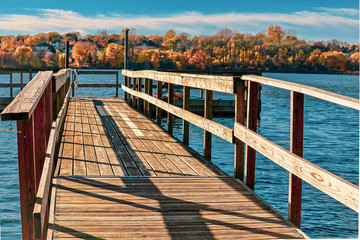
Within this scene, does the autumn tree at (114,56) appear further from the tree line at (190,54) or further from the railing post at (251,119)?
the railing post at (251,119)

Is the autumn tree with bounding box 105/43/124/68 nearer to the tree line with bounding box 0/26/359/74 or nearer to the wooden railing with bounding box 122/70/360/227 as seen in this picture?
the tree line with bounding box 0/26/359/74

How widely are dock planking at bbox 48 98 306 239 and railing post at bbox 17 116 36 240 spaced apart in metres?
0.60

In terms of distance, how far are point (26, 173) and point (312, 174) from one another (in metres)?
2.22

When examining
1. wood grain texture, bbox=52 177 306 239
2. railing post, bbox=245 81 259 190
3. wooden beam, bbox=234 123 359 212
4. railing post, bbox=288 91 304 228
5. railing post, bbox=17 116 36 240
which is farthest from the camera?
railing post, bbox=245 81 259 190

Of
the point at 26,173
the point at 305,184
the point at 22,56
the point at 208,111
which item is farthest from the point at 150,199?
the point at 22,56

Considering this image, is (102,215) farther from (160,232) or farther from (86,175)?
(86,175)

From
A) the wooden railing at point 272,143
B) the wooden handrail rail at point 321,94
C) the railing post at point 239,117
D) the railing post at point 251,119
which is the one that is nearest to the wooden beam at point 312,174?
the wooden railing at point 272,143

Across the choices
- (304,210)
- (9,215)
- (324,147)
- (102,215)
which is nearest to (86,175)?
(102,215)

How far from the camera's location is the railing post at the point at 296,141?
4.35 metres

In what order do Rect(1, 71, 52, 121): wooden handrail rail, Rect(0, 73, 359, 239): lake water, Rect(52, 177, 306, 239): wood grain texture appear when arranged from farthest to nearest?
Rect(0, 73, 359, 239): lake water
Rect(52, 177, 306, 239): wood grain texture
Rect(1, 71, 52, 121): wooden handrail rail

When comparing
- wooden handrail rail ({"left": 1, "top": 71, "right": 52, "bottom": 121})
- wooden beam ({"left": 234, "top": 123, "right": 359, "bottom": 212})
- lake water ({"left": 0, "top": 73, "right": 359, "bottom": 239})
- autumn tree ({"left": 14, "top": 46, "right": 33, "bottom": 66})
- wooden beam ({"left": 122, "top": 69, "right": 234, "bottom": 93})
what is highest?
Answer: autumn tree ({"left": 14, "top": 46, "right": 33, "bottom": 66})

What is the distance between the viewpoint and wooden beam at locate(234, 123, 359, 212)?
3279mm

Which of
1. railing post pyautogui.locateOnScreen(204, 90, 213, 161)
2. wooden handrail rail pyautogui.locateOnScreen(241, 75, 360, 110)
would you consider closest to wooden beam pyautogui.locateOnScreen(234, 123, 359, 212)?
wooden handrail rail pyautogui.locateOnScreen(241, 75, 360, 110)

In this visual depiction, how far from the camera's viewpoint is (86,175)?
5820mm
